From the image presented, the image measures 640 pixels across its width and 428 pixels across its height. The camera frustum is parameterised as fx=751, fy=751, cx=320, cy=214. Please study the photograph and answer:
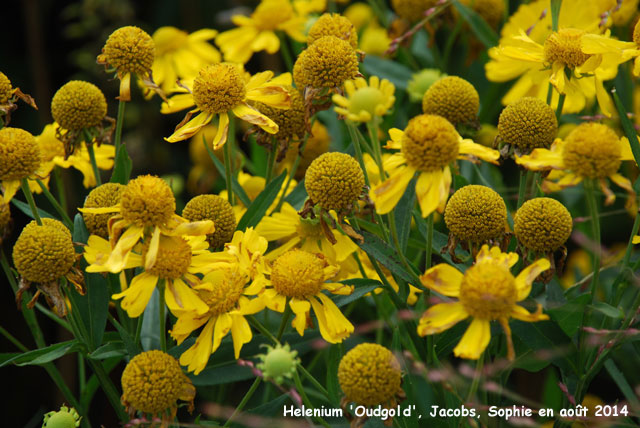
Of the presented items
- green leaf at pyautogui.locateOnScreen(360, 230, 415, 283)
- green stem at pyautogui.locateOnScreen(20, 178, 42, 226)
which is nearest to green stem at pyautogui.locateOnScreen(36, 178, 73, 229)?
green stem at pyautogui.locateOnScreen(20, 178, 42, 226)

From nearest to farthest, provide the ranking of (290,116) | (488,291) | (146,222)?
1. (488,291)
2. (146,222)
3. (290,116)

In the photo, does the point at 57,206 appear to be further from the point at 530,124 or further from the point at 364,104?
the point at 530,124

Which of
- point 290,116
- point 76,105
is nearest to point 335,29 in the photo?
point 290,116

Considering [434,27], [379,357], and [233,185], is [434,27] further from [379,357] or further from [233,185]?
[379,357]

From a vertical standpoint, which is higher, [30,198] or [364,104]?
[364,104]

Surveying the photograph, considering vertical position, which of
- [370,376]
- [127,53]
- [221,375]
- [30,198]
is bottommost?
[221,375]

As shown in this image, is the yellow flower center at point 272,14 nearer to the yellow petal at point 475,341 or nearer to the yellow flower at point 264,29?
the yellow flower at point 264,29

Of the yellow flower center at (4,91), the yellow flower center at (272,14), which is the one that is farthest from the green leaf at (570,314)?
the yellow flower center at (272,14)
